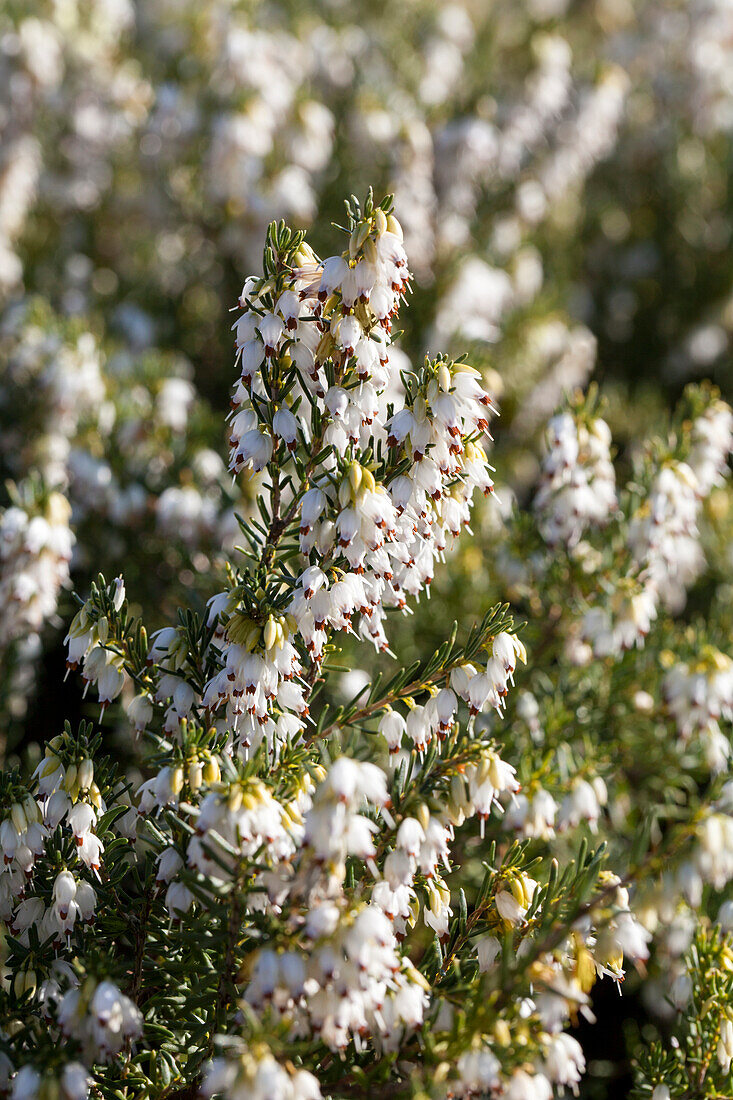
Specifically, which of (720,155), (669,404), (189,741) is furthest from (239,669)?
(720,155)

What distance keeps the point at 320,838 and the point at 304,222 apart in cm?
461

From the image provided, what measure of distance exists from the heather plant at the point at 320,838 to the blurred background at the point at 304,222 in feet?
5.46

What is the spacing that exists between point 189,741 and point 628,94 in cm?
681

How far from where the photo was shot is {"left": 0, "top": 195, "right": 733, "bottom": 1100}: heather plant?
5.98 feet

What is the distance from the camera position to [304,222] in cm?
557

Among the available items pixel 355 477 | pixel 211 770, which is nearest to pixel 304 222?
pixel 355 477

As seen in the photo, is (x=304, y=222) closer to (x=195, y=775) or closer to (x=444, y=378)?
(x=444, y=378)

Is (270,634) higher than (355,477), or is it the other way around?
(355,477)

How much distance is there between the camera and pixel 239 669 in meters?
2.06

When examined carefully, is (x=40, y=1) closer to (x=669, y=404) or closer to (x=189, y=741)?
(x=669, y=404)

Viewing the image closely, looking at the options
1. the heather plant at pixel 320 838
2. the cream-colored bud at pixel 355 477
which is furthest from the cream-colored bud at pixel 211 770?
the cream-colored bud at pixel 355 477

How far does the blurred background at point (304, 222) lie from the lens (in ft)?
14.1

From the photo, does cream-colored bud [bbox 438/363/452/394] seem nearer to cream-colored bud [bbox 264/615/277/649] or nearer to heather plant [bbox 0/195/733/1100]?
heather plant [bbox 0/195/733/1100]

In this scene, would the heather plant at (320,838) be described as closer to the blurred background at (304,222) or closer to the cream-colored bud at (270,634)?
the cream-colored bud at (270,634)
